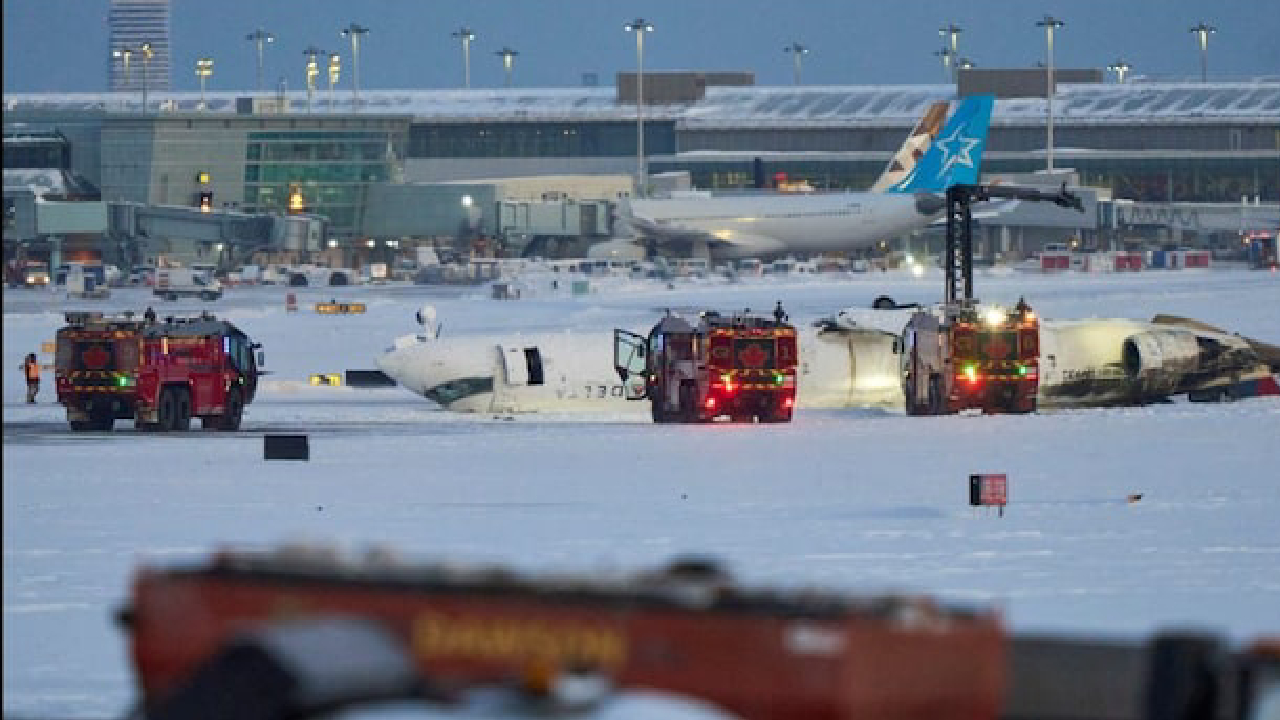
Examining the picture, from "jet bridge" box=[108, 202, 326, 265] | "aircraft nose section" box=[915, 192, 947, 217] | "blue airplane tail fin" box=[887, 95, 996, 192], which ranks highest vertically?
"blue airplane tail fin" box=[887, 95, 996, 192]

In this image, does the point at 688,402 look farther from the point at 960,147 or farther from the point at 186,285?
the point at 960,147

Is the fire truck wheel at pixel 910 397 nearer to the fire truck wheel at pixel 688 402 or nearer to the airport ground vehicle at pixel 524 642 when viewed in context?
the fire truck wheel at pixel 688 402

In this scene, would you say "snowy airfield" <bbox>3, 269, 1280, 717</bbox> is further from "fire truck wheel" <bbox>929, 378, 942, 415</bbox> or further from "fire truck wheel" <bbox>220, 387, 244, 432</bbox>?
"fire truck wheel" <bbox>929, 378, 942, 415</bbox>

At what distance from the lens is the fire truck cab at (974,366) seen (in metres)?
61.5

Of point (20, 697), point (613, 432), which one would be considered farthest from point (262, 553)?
point (613, 432)

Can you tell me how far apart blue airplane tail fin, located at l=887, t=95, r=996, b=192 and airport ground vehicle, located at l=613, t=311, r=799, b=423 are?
3825 inches

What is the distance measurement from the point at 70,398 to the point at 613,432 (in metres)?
12.0

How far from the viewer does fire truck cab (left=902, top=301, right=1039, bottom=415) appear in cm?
6153

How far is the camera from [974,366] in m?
61.6

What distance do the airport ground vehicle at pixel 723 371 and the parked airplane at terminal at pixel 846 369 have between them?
3174 mm

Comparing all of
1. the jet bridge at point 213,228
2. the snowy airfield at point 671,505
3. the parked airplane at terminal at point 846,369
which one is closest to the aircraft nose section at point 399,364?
the parked airplane at terminal at point 846,369

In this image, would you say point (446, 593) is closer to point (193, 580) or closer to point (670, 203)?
point (193, 580)

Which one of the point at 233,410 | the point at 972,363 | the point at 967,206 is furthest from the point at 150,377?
the point at 967,206

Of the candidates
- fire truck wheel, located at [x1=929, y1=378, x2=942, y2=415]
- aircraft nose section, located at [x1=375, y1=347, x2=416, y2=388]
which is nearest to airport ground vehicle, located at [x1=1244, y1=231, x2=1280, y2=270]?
fire truck wheel, located at [x1=929, y1=378, x2=942, y2=415]
